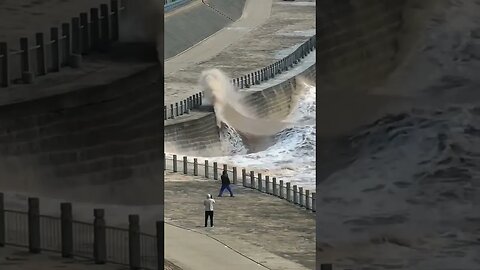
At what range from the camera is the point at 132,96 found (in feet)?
17.7

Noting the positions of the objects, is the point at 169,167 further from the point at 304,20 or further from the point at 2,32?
the point at 304,20

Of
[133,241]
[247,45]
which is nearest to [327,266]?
[133,241]

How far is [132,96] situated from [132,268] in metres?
0.90

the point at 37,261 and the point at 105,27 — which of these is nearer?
the point at 37,261

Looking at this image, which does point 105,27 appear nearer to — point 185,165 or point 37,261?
point 37,261

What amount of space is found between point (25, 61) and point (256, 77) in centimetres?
2258

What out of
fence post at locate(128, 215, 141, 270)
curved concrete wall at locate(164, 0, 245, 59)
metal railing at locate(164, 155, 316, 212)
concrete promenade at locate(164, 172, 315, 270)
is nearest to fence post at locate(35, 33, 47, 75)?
fence post at locate(128, 215, 141, 270)

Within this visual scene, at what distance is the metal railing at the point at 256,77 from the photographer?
23653mm

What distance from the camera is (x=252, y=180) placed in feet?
58.8

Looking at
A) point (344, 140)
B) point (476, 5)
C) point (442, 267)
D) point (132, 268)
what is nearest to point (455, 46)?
point (476, 5)

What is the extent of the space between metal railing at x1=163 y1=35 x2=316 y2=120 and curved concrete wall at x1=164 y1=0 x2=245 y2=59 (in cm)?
364

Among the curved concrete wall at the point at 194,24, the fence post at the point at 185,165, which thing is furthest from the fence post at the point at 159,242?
the curved concrete wall at the point at 194,24

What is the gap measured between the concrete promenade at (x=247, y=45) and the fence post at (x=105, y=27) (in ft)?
62.1

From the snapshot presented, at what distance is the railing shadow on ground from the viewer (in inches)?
207
